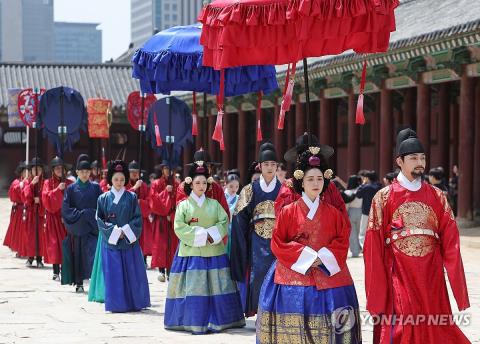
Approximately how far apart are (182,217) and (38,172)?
6499 millimetres

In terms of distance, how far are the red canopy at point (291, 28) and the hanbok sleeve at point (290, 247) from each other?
3.61 feet

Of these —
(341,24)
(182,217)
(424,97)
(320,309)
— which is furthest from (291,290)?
(424,97)

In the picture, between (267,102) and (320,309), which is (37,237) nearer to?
(320,309)

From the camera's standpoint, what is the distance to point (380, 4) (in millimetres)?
6039

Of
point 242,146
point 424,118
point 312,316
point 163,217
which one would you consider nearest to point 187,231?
point 312,316

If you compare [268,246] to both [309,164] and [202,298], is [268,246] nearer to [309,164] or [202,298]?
[202,298]

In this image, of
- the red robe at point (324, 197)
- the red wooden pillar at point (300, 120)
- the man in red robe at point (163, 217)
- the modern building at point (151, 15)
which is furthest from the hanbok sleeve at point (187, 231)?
the modern building at point (151, 15)

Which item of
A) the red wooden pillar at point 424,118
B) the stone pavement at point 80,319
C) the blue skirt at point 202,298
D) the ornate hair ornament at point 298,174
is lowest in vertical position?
the stone pavement at point 80,319

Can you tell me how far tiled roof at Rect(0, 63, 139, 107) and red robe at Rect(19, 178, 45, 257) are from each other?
25.2m

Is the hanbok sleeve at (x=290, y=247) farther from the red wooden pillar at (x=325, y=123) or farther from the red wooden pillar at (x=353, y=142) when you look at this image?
the red wooden pillar at (x=325, y=123)

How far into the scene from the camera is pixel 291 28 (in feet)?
20.8

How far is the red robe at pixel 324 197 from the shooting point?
6391 mm

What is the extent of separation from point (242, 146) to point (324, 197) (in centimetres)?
2313

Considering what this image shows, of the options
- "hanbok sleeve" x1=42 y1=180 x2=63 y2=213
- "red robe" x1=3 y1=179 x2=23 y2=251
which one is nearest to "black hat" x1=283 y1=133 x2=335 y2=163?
"hanbok sleeve" x1=42 y1=180 x2=63 y2=213
